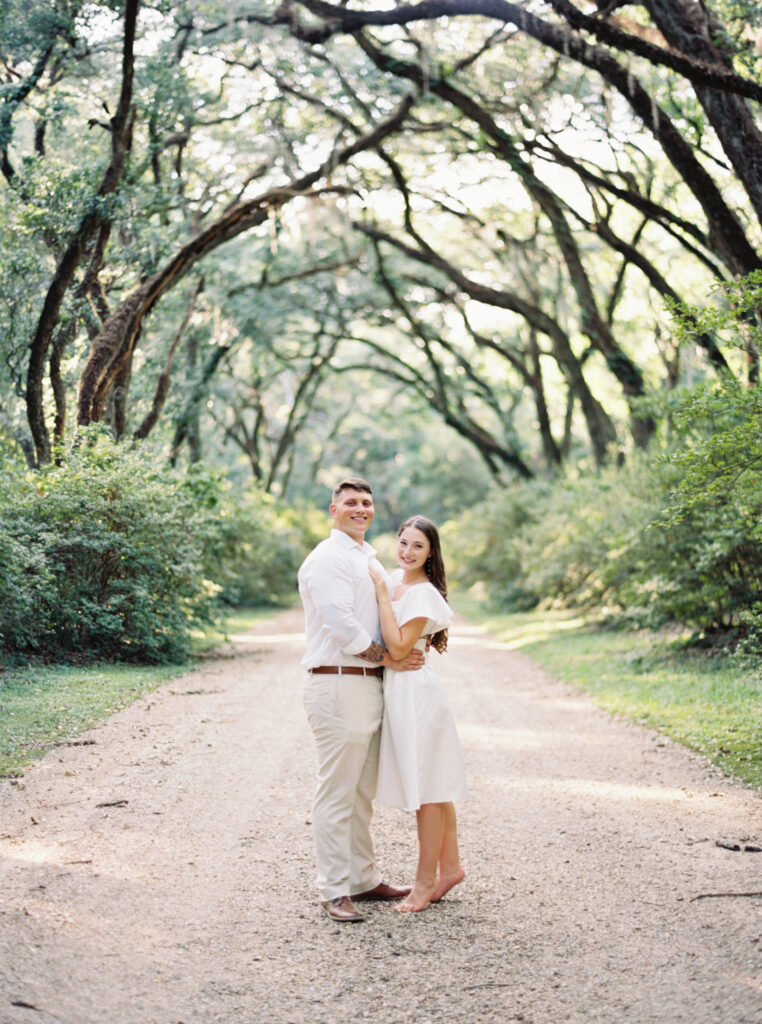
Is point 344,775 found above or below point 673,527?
below

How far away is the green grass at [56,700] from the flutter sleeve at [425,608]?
3.17 m

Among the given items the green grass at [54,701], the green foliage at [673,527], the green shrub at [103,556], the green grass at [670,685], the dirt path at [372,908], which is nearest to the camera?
the dirt path at [372,908]

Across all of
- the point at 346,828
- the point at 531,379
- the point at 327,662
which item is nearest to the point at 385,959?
the point at 346,828

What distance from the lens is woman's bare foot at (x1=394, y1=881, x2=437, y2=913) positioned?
4.68 metres

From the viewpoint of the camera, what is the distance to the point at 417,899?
4.71m

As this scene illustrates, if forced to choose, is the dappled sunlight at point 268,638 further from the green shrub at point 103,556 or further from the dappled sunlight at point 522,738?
the dappled sunlight at point 522,738

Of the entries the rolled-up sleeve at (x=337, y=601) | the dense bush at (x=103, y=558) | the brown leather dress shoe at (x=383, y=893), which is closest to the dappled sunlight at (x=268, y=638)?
the dense bush at (x=103, y=558)

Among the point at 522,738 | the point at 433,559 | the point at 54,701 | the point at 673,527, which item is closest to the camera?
the point at 433,559

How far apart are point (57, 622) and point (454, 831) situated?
7.57 m

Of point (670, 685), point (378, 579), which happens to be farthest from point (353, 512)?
point (670, 685)

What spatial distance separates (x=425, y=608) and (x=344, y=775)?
86cm

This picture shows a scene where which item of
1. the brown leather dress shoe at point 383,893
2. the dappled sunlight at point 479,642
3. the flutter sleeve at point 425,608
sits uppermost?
the flutter sleeve at point 425,608

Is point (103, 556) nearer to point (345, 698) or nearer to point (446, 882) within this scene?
point (345, 698)

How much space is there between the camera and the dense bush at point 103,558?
10.5 meters
